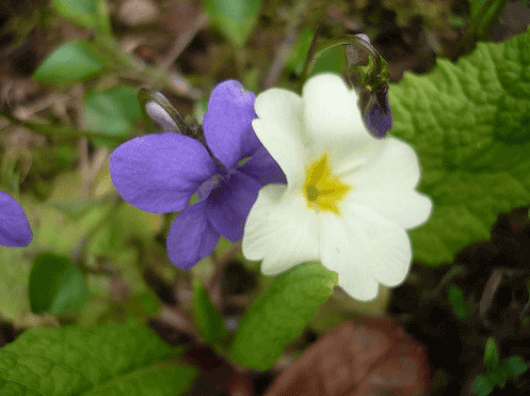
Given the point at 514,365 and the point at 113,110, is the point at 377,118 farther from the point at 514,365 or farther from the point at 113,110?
the point at 113,110

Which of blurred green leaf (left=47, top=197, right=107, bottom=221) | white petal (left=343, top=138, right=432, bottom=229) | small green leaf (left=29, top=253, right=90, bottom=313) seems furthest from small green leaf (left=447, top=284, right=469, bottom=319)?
blurred green leaf (left=47, top=197, right=107, bottom=221)

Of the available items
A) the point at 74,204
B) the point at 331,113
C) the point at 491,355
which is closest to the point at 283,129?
the point at 331,113

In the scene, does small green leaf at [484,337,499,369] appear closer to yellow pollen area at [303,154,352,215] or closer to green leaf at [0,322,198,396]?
yellow pollen area at [303,154,352,215]

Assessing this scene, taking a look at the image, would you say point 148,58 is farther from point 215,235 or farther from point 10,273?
point 215,235

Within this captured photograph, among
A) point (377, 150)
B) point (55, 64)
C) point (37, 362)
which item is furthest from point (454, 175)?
point (55, 64)

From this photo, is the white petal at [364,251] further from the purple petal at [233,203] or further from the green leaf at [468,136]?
the green leaf at [468,136]
